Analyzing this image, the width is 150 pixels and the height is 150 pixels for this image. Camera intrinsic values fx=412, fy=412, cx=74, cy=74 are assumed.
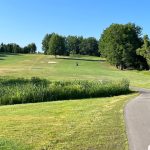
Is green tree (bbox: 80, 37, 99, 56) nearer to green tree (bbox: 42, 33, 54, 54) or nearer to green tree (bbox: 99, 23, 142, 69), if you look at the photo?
green tree (bbox: 42, 33, 54, 54)

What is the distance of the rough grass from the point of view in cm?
999

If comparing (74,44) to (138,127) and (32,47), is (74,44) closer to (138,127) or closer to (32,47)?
(32,47)

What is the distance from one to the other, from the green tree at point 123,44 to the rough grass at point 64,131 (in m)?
70.6

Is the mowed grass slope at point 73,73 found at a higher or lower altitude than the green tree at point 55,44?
lower

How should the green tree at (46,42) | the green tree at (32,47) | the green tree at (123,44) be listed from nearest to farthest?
the green tree at (123,44)
the green tree at (46,42)
the green tree at (32,47)

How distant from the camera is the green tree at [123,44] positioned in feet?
283

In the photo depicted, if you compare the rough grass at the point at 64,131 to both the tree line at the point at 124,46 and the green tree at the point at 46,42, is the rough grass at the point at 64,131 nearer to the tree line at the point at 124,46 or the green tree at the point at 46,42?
the tree line at the point at 124,46

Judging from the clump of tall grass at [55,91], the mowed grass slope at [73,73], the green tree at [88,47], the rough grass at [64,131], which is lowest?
the mowed grass slope at [73,73]

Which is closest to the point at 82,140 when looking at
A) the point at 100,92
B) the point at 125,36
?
the point at 100,92

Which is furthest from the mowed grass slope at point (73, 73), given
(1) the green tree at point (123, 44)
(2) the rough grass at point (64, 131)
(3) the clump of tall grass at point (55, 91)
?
(2) the rough grass at point (64, 131)

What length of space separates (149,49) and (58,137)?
208 ft

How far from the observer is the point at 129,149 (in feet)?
31.3

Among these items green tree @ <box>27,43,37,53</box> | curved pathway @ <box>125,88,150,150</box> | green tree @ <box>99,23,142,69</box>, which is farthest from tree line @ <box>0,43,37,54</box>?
curved pathway @ <box>125,88,150,150</box>

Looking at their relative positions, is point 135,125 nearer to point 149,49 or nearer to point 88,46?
point 149,49
